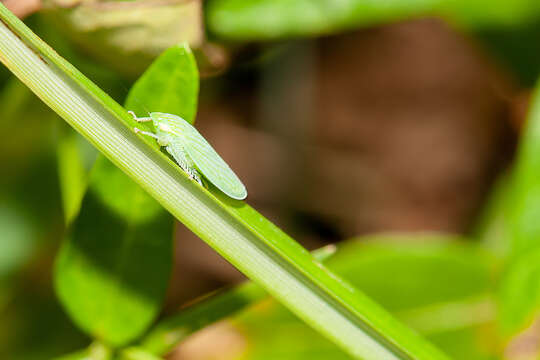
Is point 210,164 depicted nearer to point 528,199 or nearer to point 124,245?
point 124,245

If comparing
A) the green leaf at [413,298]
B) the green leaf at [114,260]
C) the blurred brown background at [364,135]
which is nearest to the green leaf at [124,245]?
the green leaf at [114,260]

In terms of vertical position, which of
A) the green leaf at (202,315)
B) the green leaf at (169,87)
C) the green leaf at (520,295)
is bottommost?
the green leaf at (202,315)

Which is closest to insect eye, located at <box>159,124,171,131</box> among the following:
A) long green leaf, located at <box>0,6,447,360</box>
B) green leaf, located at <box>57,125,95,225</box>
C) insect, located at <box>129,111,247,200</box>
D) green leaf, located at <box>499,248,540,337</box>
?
insect, located at <box>129,111,247,200</box>

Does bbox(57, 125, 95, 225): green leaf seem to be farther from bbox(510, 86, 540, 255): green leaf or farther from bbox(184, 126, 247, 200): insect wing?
bbox(510, 86, 540, 255): green leaf

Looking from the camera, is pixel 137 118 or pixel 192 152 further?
pixel 192 152

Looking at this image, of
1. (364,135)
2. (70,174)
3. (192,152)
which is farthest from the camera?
(364,135)

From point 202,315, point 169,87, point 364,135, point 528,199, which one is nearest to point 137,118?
point 169,87

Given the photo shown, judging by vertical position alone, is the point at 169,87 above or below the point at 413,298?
→ below

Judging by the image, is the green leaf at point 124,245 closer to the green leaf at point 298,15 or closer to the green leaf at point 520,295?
the green leaf at point 298,15
